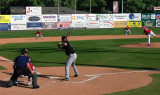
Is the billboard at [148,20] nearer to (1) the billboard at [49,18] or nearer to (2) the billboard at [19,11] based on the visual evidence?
(1) the billboard at [49,18]

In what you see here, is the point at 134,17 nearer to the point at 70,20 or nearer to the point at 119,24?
the point at 119,24

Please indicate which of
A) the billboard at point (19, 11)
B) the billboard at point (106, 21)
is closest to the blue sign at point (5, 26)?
the billboard at point (19, 11)

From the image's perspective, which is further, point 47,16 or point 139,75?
point 47,16

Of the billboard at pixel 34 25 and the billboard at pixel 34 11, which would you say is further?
the billboard at pixel 34 11

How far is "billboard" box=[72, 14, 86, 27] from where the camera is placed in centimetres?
Answer: 6506

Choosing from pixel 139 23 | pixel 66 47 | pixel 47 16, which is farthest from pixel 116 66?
pixel 139 23

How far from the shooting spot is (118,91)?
9.59 meters

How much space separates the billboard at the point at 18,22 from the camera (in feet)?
202

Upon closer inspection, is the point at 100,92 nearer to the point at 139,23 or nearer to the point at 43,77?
the point at 43,77

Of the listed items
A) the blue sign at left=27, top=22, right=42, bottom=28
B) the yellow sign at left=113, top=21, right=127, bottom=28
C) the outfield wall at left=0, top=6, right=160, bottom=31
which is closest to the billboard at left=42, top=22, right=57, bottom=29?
the outfield wall at left=0, top=6, right=160, bottom=31

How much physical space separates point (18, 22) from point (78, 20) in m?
14.3

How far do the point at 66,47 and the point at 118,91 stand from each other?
10.3 feet

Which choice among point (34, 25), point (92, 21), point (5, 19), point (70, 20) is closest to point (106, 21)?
point (92, 21)

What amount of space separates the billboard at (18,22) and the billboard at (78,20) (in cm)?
1164
